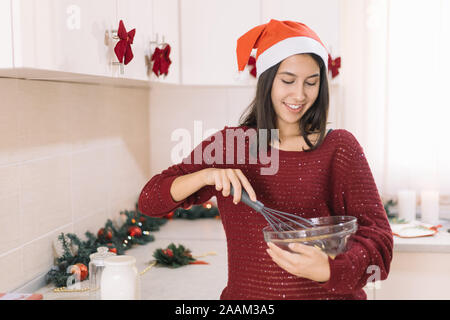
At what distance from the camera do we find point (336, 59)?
1.90m

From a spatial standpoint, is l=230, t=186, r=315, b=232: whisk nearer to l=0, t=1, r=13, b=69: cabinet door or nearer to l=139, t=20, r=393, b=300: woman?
l=139, t=20, r=393, b=300: woman

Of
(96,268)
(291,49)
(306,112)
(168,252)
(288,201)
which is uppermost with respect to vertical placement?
(291,49)

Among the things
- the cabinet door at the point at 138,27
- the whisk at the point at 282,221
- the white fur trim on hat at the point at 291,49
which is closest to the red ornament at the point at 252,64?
the cabinet door at the point at 138,27

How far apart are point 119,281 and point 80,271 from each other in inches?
26.4

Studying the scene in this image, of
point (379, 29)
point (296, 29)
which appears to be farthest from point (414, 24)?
point (296, 29)

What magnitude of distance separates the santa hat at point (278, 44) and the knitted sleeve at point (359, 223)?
0.67 ft

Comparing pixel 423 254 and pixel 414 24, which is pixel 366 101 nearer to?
pixel 414 24

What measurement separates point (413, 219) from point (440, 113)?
1.40 feet

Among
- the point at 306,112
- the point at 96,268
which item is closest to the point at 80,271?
the point at 96,268

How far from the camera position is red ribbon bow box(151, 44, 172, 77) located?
64.6 inches

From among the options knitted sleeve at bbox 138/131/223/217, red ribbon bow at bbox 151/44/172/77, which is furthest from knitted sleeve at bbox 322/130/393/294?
red ribbon bow at bbox 151/44/172/77

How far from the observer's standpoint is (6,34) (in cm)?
90

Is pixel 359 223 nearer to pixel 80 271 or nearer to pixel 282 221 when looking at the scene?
pixel 282 221
